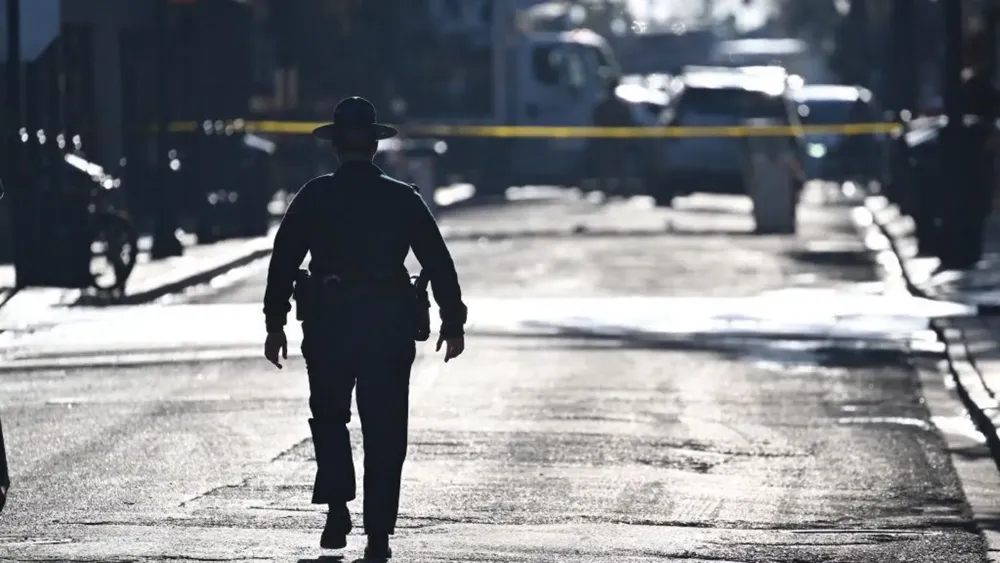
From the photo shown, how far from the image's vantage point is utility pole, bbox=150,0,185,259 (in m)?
25.3

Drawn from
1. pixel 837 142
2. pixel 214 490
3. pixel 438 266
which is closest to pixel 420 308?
pixel 438 266

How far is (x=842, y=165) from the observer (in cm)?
4884

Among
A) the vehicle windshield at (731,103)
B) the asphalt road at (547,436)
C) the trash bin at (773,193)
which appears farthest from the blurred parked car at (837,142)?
the asphalt road at (547,436)

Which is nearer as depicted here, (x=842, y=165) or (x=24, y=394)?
(x=24, y=394)

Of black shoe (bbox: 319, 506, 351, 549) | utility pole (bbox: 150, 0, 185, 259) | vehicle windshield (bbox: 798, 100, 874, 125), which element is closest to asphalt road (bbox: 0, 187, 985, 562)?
black shoe (bbox: 319, 506, 351, 549)

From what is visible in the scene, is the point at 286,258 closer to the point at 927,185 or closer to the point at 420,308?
the point at 420,308

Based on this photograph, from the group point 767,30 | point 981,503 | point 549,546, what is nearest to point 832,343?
point 981,503

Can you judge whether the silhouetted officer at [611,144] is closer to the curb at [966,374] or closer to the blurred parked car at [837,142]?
the blurred parked car at [837,142]

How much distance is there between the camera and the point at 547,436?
1278 centimetres

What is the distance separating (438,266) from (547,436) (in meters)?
3.86

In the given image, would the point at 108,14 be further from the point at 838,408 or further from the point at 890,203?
the point at 838,408

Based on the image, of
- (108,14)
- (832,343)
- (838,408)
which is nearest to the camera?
(838,408)

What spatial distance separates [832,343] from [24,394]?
19.2 ft

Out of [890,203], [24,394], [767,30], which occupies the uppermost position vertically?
[24,394]
